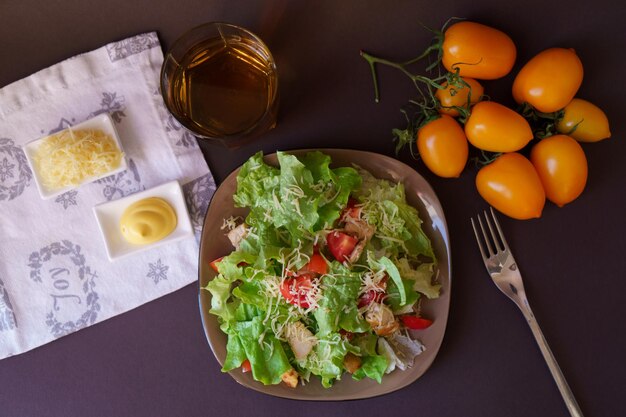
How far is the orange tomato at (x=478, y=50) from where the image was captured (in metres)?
1.24

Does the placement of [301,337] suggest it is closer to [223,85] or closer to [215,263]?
[215,263]

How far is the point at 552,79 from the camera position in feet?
4.00

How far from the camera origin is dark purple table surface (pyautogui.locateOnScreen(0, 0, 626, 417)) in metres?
1.35

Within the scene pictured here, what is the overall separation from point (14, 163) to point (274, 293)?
765mm

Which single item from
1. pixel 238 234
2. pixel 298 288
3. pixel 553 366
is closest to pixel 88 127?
pixel 238 234

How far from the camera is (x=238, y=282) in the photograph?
1345 mm

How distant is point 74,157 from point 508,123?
3.33 ft

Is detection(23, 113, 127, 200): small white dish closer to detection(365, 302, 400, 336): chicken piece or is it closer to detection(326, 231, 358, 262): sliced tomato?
detection(326, 231, 358, 262): sliced tomato

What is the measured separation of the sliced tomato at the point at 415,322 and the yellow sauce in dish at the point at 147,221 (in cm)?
62

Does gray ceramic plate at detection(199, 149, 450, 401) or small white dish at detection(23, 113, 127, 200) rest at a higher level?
small white dish at detection(23, 113, 127, 200)

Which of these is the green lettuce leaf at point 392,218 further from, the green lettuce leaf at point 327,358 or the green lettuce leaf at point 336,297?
the green lettuce leaf at point 327,358

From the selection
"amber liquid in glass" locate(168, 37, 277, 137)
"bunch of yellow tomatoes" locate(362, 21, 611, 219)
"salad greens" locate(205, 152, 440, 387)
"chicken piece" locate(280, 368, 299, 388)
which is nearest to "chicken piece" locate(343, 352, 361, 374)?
"salad greens" locate(205, 152, 440, 387)

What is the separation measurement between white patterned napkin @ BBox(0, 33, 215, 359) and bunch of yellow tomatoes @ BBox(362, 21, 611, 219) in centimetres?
60

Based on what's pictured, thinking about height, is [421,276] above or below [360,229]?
below
